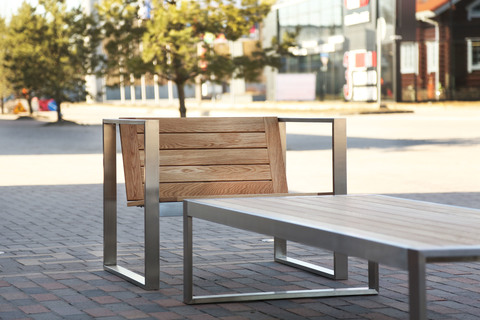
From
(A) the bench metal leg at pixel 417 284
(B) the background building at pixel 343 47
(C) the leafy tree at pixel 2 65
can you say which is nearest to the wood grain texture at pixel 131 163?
(A) the bench metal leg at pixel 417 284

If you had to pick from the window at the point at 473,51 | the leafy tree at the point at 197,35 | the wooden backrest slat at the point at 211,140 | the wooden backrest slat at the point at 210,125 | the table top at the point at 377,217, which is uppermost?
the window at the point at 473,51

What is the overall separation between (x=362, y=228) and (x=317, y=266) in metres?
2.17

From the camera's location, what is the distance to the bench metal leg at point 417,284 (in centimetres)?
307

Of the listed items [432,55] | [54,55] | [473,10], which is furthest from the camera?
[432,55]

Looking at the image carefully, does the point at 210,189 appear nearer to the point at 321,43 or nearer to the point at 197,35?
the point at 197,35

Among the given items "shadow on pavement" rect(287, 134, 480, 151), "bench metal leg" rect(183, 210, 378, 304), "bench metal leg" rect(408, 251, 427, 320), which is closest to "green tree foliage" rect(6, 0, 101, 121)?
"shadow on pavement" rect(287, 134, 480, 151)

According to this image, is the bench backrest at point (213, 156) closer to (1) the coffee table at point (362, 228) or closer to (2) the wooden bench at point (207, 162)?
(2) the wooden bench at point (207, 162)

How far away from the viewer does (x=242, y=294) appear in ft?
16.1

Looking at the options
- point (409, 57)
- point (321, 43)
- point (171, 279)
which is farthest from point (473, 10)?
point (171, 279)

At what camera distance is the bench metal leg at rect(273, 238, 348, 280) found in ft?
17.7

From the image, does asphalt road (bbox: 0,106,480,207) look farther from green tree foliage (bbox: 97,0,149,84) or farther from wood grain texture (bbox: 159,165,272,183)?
wood grain texture (bbox: 159,165,272,183)

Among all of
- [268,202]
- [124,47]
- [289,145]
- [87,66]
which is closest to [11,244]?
[268,202]

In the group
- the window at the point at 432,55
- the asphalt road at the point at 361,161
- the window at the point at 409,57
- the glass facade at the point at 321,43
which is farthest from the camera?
the glass facade at the point at 321,43

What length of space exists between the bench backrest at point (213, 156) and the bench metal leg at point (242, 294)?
76 cm
